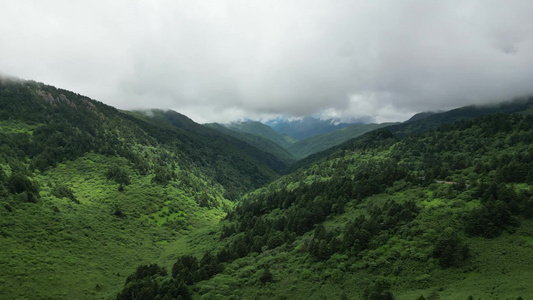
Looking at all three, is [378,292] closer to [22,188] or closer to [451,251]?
[451,251]

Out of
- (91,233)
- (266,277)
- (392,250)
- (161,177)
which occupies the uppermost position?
(161,177)

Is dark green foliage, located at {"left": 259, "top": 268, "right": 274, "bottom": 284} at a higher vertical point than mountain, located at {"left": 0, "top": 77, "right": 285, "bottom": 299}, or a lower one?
lower

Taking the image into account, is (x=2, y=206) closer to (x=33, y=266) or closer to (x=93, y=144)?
(x=33, y=266)

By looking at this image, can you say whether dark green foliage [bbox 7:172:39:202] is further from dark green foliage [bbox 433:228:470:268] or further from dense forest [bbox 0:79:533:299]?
dark green foliage [bbox 433:228:470:268]

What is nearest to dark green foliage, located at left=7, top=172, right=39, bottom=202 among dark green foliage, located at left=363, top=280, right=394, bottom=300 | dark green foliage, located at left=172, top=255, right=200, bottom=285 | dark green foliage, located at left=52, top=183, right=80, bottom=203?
dark green foliage, located at left=52, top=183, right=80, bottom=203

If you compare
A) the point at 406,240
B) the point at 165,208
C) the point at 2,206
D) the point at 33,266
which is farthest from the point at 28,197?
the point at 406,240

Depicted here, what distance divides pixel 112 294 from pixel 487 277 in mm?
76213

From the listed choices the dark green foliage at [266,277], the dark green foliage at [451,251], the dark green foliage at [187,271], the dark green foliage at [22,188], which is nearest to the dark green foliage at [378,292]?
the dark green foliage at [451,251]

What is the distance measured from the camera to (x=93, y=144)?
6855 inches

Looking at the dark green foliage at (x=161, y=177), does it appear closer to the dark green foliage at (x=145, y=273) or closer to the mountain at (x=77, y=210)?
the mountain at (x=77, y=210)

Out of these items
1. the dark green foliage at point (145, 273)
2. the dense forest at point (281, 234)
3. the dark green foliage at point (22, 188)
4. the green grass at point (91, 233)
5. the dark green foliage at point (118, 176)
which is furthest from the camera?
the dark green foliage at point (118, 176)

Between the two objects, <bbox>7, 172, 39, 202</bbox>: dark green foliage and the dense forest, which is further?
<bbox>7, 172, 39, 202</bbox>: dark green foliage

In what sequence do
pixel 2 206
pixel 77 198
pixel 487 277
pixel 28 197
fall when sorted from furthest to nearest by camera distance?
1. pixel 77 198
2. pixel 28 197
3. pixel 2 206
4. pixel 487 277

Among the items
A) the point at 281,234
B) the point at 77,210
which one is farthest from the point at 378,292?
the point at 77,210
